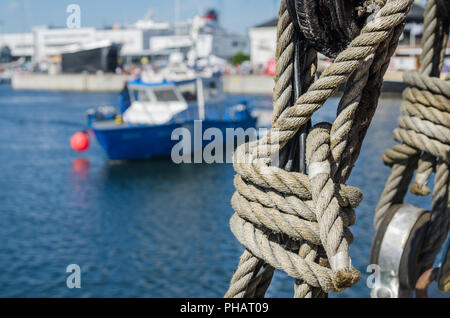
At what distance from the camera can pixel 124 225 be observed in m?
12.2

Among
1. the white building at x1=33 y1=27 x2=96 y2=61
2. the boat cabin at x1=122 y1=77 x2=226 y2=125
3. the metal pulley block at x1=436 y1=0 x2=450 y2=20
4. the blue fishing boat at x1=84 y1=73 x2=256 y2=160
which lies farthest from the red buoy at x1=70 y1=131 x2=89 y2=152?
the white building at x1=33 y1=27 x2=96 y2=61

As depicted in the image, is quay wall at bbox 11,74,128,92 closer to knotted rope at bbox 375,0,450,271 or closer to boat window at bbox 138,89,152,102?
boat window at bbox 138,89,152,102

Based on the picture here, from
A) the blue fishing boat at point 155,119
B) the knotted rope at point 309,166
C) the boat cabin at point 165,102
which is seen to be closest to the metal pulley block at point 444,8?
the knotted rope at point 309,166

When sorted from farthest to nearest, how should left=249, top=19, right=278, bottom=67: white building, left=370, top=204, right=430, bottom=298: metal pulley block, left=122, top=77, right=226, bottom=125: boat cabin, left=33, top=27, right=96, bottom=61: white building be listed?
left=33, top=27, right=96, bottom=61: white building < left=249, top=19, right=278, bottom=67: white building < left=122, top=77, right=226, bottom=125: boat cabin < left=370, top=204, right=430, bottom=298: metal pulley block

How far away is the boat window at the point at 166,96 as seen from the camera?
1933cm

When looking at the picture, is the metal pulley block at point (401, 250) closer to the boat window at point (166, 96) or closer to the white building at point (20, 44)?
the boat window at point (166, 96)

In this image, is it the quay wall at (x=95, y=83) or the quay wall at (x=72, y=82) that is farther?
the quay wall at (x=72, y=82)

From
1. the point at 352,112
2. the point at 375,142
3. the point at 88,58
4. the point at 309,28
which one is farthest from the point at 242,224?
the point at 88,58

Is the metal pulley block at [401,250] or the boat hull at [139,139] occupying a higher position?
the metal pulley block at [401,250]

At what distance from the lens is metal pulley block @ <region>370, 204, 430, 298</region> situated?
2982 millimetres

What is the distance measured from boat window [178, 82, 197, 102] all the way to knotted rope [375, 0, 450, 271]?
16.8 metres

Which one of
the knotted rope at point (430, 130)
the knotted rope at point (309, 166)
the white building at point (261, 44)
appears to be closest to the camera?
the knotted rope at point (309, 166)
